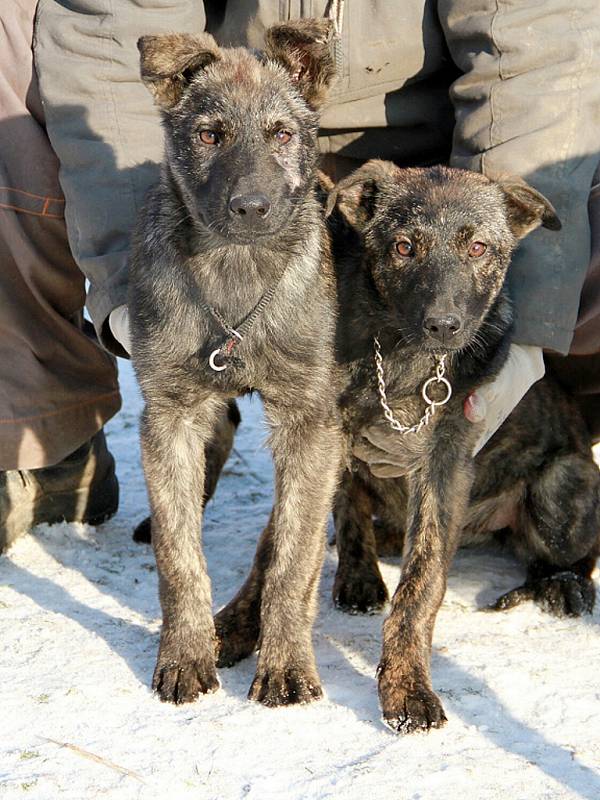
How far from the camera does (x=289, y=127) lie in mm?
3635

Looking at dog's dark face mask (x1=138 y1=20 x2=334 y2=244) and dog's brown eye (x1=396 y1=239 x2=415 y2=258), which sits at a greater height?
dog's dark face mask (x1=138 y1=20 x2=334 y2=244)

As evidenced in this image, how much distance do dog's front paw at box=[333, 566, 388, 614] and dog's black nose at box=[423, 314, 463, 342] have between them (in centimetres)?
111

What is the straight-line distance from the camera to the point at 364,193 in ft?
13.3

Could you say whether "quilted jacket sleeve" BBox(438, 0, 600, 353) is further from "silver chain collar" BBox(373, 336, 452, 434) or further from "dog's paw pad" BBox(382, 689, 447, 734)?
"dog's paw pad" BBox(382, 689, 447, 734)

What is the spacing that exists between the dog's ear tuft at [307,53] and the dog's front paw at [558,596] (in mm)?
1929

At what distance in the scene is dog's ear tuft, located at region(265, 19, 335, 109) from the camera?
12.0ft

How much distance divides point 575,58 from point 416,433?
5.01 ft

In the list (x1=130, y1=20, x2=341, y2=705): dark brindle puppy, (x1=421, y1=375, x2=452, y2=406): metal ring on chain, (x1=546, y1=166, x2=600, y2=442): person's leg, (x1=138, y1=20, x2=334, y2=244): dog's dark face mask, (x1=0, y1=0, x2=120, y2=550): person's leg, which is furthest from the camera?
(x1=0, y1=0, x2=120, y2=550): person's leg

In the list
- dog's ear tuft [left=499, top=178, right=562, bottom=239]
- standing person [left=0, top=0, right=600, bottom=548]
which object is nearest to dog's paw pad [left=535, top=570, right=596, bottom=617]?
standing person [left=0, top=0, right=600, bottom=548]

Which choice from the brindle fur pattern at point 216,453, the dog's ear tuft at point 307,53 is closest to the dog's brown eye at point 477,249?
the dog's ear tuft at point 307,53

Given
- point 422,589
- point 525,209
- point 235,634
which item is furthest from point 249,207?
point 235,634

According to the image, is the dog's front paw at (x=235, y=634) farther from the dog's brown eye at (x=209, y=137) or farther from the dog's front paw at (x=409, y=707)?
the dog's brown eye at (x=209, y=137)

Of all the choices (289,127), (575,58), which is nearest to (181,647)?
(289,127)

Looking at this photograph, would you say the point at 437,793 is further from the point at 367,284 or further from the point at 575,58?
the point at 575,58
